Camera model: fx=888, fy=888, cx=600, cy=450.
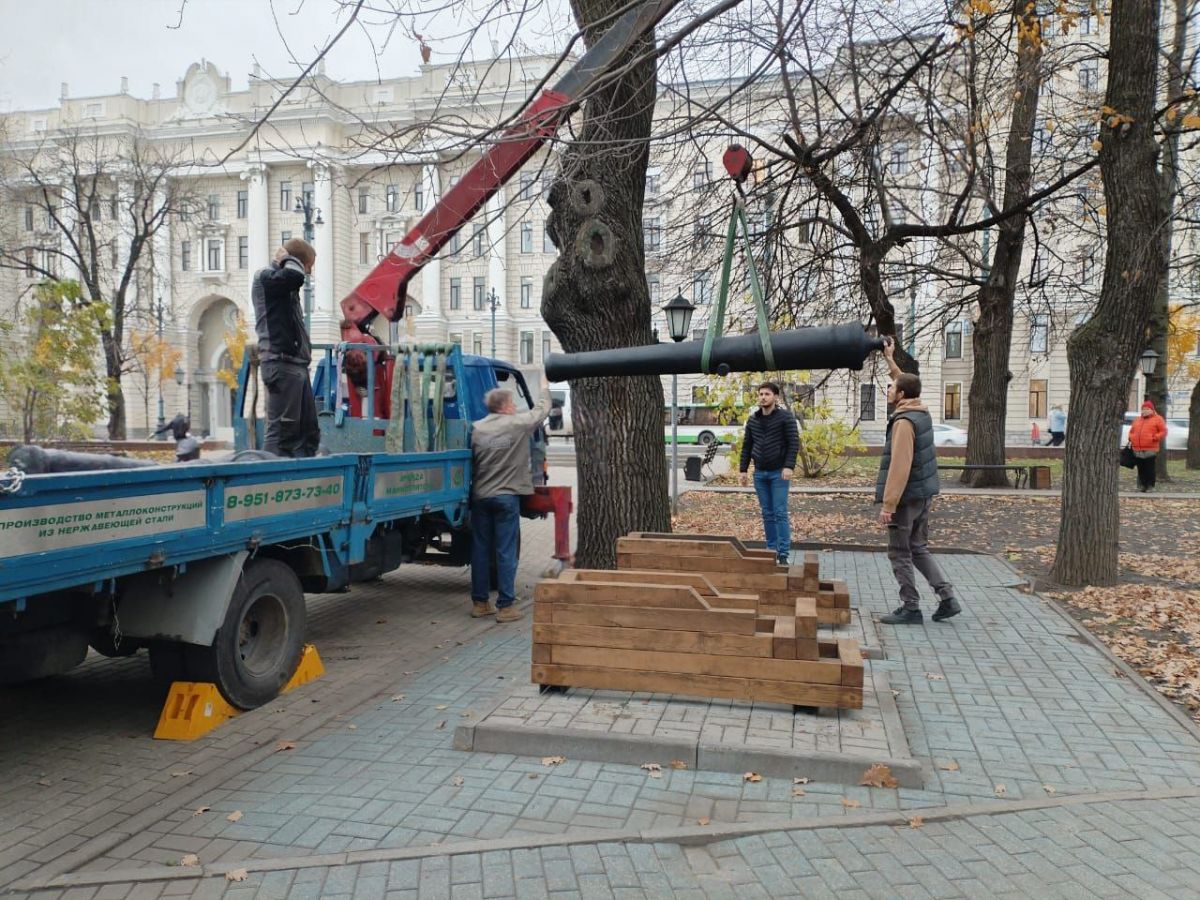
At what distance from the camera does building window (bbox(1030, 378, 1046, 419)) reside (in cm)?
5009

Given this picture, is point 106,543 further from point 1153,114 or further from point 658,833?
point 1153,114

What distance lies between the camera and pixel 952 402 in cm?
5281

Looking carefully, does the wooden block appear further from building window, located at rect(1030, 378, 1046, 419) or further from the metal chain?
building window, located at rect(1030, 378, 1046, 419)

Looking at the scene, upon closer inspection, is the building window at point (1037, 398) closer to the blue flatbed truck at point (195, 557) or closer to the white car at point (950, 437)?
the white car at point (950, 437)

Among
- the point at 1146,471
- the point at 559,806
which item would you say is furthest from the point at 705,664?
the point at 1146,471

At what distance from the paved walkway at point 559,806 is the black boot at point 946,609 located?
1299 mm

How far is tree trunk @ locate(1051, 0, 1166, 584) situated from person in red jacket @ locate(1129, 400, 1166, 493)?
11018mm

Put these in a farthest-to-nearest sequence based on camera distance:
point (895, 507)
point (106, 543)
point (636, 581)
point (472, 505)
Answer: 1. point (472, 505)
2. point (895, 507)
3. point (636, 581)
4. point (106, 543)

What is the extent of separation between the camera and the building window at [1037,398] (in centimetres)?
5009

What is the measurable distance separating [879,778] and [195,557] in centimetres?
368

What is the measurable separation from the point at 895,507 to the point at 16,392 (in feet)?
91.2

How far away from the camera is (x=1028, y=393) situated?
164 feet

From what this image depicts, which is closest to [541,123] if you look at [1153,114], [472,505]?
[472,505]

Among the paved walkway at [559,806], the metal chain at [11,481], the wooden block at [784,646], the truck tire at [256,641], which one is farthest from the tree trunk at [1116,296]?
the metal chain at [11,481]
